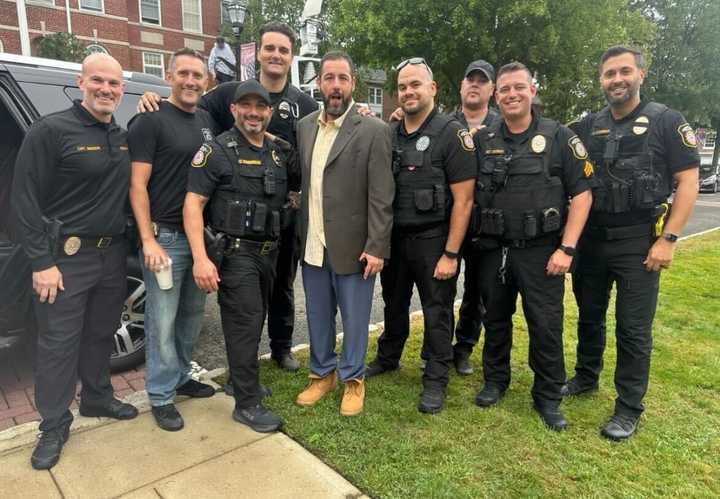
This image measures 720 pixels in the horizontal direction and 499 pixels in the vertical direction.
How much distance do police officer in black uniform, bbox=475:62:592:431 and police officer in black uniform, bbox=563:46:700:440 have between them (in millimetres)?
214

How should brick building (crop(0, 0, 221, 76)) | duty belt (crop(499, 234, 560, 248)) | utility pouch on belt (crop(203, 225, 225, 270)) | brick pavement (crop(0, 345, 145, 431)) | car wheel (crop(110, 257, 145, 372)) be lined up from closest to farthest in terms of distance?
utility pouch on belt (crop(203, 225, 225, 270)), duty belt (crop(499, 234, 560, 248)), brick pavement (crop(0, 345, 145, 431)), car wheel (crop(110, 257, 145, 372)), brick building (crop(0, 0, 221, 76))

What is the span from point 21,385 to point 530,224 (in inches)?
137

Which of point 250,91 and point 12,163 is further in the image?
point 12,163

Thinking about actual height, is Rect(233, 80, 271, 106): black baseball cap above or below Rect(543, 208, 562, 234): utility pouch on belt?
above

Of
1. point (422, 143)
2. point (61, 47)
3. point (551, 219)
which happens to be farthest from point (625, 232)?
point (61, 47)

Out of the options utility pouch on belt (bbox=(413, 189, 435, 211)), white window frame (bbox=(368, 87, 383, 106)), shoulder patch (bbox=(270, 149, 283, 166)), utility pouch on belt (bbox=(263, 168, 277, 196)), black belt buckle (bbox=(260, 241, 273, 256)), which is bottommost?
black belt buckle (bbox=(260, 241, 273, 256))

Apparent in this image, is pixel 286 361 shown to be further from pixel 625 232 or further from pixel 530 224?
pixel 625 232

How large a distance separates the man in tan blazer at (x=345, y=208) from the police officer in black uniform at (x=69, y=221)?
1066mm

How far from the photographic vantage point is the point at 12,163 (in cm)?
367

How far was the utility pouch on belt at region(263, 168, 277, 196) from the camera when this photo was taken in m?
2.94

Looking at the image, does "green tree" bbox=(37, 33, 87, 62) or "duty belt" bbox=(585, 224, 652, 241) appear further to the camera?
"green tree" bbox=(37, 33, 87, 62)

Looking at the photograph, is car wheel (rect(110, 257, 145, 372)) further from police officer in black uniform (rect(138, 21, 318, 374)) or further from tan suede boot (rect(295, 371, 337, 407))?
tan suede boot (rect(295, 371, 337, 407))

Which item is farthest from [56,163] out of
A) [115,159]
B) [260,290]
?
[260,290]

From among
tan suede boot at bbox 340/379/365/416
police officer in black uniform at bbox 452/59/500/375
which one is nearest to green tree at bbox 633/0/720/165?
police officer in black uniform at bbox 452/59/500/375
